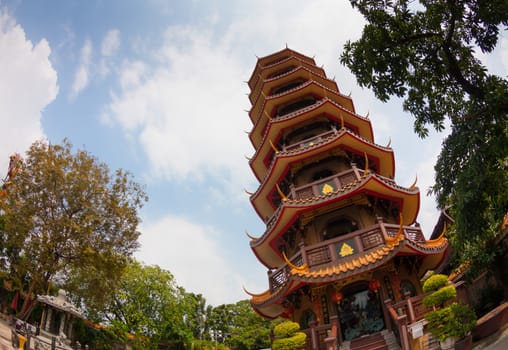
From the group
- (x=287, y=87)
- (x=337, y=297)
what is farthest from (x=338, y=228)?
(x=287, y=87)

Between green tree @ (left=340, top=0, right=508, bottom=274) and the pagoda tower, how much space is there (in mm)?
4327

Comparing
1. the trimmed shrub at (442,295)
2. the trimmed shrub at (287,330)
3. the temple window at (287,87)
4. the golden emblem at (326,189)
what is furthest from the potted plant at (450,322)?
the temple window at (287,87)

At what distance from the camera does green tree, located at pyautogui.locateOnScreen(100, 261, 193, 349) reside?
2320 cm

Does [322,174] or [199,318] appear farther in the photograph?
[199,318]

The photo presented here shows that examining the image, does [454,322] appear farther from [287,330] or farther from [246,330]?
[246,330]

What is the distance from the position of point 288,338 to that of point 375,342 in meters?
2.86

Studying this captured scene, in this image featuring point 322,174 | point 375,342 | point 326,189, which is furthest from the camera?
point 322,174

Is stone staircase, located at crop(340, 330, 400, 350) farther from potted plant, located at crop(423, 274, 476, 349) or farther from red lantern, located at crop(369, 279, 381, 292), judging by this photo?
potted plant, located at crop(423, 274, 476, 349)

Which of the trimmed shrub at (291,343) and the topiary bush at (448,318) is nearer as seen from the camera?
the topiary bush at (448,318)

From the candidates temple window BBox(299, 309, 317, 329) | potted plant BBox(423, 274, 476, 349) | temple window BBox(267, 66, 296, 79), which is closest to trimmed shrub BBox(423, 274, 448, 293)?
potted plant BBox(423, 274, 476, 349)

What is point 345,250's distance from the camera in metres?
12.4

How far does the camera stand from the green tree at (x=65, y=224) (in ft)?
52.1

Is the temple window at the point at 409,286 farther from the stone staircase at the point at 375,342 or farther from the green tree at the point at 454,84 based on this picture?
the green tree at the point at 454,84

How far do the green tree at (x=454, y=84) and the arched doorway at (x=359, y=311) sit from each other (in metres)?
5.64
